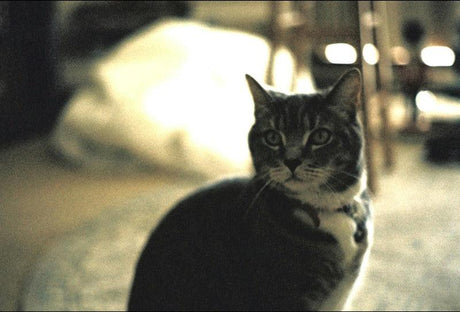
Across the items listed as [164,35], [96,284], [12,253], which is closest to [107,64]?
[164,35]

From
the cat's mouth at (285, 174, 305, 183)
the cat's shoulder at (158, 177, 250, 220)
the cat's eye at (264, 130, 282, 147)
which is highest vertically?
the cat's eye at (264, 130, 282, 147)

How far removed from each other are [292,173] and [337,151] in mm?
94

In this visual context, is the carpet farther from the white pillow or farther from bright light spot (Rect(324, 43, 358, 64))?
bright light spot (Rect(324, 43, 358, 64))

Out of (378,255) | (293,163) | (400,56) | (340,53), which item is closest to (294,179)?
(293,163)

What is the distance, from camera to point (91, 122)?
2.55m

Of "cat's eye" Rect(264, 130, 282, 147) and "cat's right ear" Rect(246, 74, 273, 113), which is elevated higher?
"cat's right ear" Rect(246, 74, 273, 113)

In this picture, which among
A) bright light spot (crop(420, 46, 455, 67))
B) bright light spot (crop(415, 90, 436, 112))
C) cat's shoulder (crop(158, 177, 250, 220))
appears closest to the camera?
Result: cat's shoulder (crop(158, 177, 250, 220))

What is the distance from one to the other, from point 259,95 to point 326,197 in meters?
0.24

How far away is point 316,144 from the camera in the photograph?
3.26ft

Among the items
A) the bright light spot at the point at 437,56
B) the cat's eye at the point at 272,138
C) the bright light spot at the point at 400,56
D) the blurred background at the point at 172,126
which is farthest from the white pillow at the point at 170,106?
the cat's eye at the point at 272,138

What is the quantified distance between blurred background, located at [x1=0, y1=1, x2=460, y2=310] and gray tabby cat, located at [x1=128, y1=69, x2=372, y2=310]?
0.41 meters

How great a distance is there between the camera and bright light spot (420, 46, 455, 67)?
3053mm

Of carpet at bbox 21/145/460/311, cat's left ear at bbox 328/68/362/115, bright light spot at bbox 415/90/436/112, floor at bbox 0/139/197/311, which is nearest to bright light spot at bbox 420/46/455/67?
bright light spot at bbox 415/90/436/112

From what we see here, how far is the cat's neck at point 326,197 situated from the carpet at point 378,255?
0.47 meters
